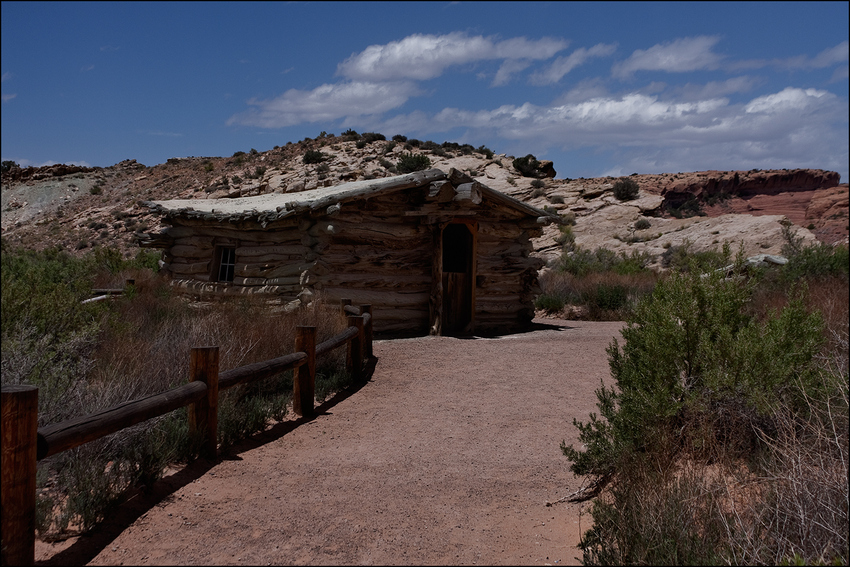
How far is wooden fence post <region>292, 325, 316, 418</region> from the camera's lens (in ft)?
22.6

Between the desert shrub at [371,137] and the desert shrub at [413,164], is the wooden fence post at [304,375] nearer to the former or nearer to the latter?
the desert shrub at [413,164]

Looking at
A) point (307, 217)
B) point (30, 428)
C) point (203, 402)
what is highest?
point (307, 217)

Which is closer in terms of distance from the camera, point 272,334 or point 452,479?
point 452,479

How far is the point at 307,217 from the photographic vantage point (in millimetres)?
12359

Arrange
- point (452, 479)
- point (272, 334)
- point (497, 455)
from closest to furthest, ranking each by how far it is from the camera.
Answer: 1. point (452, 479)
2. point (497, 455)
3. point (272, 334)

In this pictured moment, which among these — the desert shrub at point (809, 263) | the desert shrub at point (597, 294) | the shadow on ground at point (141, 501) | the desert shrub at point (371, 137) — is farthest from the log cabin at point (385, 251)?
the desert shrub at point (371, 137)

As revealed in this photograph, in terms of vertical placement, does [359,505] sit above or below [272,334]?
below

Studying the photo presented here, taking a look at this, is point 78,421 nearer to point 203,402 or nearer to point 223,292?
point 203,402

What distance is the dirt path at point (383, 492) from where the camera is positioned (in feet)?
11.6

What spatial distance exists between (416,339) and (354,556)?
9.11 metres

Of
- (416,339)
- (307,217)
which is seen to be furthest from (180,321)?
(416,339)

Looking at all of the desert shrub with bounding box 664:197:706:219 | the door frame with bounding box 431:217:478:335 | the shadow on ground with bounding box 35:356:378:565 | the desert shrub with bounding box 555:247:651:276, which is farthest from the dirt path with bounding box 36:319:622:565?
the desert shrub with bounding box 664:197:706:219

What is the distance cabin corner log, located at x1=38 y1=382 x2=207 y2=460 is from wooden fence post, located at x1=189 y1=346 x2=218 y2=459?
0.88 feet

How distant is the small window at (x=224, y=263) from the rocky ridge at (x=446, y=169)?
1876 cm
